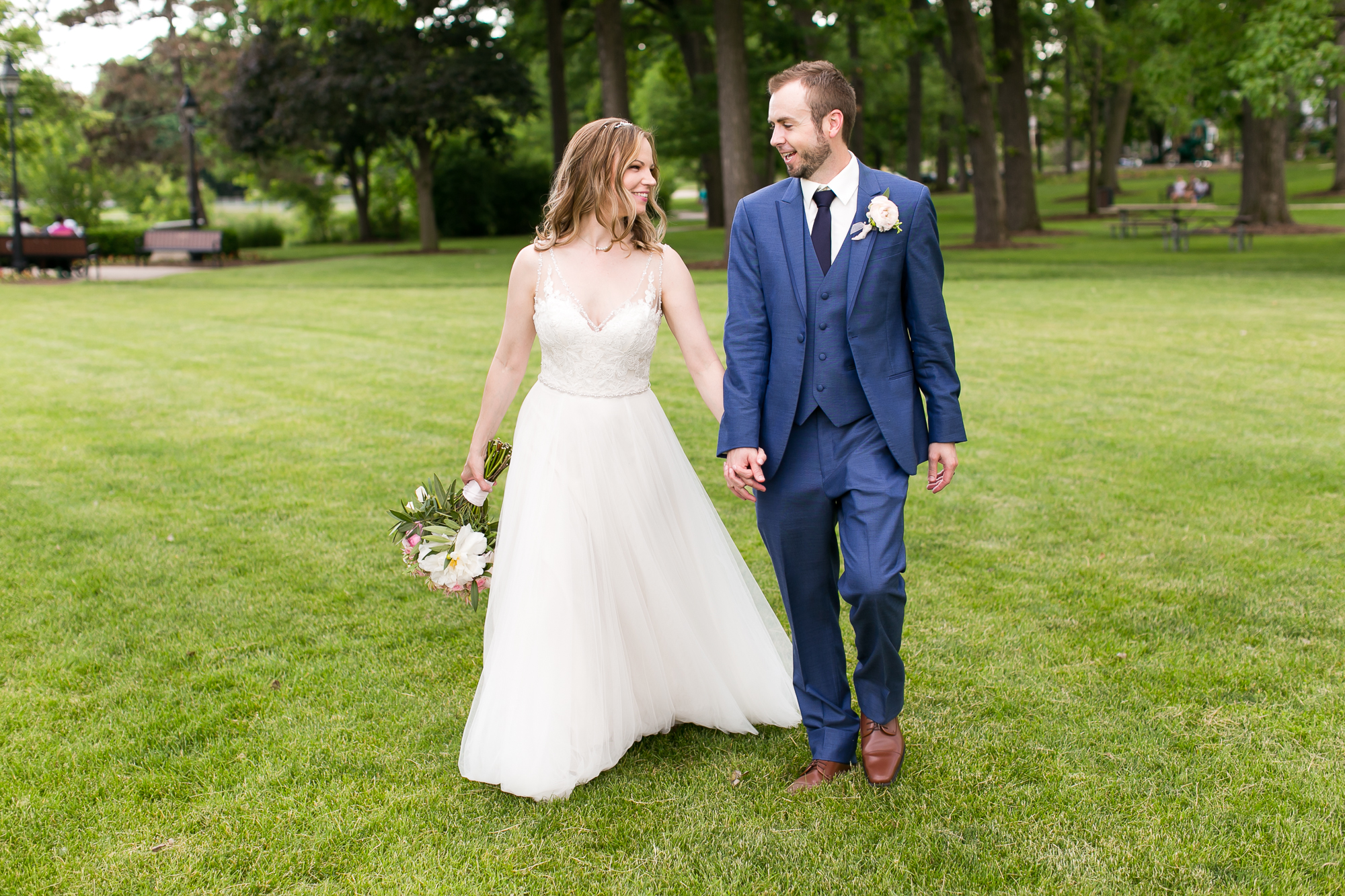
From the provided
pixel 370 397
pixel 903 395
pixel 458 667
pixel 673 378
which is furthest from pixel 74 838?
pixel 673 378

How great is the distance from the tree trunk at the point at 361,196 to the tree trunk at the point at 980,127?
21916 millimetres

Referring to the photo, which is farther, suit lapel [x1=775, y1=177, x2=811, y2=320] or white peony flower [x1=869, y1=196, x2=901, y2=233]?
suit lapel [x1=775, y1=177, x2=811, y2=320]

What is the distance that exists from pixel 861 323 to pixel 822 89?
710mm

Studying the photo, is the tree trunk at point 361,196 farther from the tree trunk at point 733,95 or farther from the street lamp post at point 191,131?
the tree trunk at point 733,95

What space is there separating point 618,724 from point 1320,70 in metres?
19.1

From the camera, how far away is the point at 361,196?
44125 millimetres

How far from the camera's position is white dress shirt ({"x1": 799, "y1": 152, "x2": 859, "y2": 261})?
3.46 meters

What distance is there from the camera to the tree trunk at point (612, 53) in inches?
938

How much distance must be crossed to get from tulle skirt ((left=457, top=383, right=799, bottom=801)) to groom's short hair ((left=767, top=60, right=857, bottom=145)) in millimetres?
1248

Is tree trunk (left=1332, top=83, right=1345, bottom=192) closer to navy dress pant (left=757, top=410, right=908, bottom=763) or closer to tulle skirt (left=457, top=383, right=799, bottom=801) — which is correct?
tulle skirt (left=457, top=383, right=799, bottom=801)

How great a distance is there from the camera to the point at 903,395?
11.3 feet

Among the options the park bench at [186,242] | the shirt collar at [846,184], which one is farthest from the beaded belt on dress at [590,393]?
the park bench at [186,242]

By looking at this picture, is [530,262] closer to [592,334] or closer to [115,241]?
[592,334]

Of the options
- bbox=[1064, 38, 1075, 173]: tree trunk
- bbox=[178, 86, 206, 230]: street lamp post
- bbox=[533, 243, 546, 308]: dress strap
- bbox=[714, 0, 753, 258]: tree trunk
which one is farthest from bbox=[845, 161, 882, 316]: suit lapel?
bbox=[1064, 38, 1075, 173]: tree trunk
